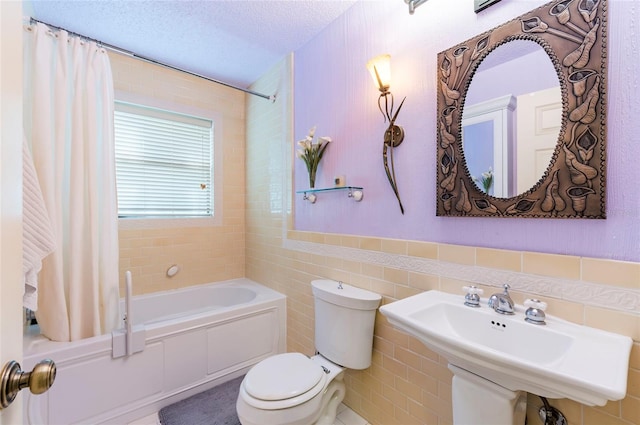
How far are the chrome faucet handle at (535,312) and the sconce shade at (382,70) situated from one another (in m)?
A: 1.19

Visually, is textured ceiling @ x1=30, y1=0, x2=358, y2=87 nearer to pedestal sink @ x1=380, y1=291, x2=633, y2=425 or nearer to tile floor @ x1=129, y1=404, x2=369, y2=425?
pedestal sink @ x1=380, y1=291, x2=633, y2=425

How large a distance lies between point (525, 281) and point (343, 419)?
137 centimetres

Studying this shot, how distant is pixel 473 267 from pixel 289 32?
201 centimetres

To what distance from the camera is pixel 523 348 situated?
99cm

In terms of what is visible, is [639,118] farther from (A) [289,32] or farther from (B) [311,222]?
(A) [289,32]

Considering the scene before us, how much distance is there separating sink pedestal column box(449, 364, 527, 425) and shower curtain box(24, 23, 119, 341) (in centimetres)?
199

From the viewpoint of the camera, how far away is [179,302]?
2.64m

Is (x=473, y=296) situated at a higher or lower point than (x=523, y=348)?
higher

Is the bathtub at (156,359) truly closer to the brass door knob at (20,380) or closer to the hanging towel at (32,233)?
the hanging towel at (32,233)

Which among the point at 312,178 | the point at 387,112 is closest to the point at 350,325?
the point at 312,178

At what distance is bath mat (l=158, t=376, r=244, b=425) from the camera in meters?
1.74

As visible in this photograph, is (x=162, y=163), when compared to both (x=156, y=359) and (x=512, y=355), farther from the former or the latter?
(x=512, y=355)

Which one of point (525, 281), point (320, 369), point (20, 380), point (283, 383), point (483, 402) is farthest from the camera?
point (320, 369)

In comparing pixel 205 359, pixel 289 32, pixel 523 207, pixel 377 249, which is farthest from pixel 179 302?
pixel 523 207
